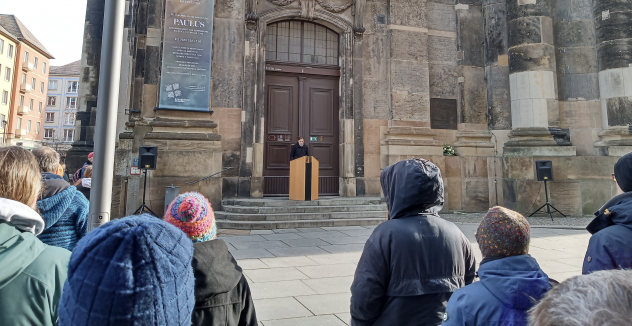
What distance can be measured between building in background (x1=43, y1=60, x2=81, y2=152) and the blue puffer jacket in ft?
264

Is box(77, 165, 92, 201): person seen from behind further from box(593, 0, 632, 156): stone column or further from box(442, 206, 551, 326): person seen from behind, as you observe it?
box(593, 0, 632, 156): stone column

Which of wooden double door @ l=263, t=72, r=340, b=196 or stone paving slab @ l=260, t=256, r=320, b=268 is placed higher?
wooden double door @ l=263, t=72, r=340, b=196

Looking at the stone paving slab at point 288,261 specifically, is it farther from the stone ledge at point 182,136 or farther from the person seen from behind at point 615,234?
the stone ledge at point 182,136

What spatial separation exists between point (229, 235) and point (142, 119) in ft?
14.1

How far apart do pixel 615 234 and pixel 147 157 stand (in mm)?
7836

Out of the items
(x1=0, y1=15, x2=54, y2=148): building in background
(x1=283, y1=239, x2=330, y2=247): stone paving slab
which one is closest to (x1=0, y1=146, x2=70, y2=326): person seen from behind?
(x1=283, y1=239, x2=330, y2=247): stone paving slab

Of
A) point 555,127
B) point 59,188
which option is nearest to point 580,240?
point 555,127

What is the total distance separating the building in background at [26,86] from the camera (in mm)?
48344

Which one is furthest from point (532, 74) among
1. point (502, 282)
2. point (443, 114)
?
point (502, 282)

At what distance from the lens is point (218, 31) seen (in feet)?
32.3

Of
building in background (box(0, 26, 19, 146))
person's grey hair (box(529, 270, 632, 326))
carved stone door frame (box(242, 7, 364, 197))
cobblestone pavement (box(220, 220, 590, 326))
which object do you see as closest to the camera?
person's grey hair (box(529, 270, 632, 326))

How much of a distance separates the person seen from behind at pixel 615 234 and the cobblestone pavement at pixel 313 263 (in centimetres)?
196

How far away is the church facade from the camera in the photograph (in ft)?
31.9

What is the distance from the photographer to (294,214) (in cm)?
836
